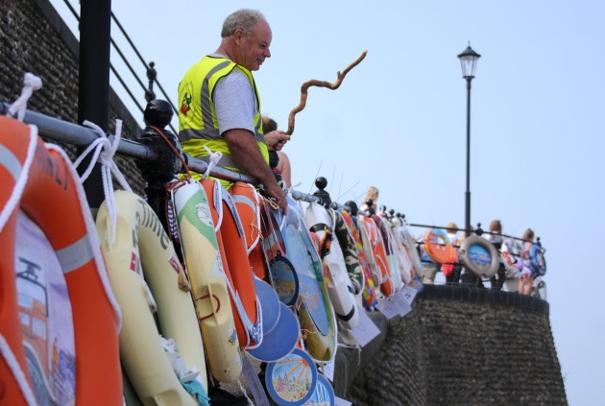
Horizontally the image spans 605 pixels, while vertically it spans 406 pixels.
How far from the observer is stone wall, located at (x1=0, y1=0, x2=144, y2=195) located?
7.50 m

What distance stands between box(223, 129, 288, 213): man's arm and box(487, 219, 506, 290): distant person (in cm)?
1788

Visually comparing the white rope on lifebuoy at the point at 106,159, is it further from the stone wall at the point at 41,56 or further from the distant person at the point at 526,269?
the distant person at the point at 526,269

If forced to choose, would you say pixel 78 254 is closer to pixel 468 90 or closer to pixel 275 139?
pixel 275 139

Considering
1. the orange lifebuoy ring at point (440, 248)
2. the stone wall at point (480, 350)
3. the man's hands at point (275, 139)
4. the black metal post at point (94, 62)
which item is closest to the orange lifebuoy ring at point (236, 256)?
the black metal post at point (94, 62)

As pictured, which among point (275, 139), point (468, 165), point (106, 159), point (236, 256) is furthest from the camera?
point (468, 165)

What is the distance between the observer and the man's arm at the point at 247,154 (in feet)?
15.1

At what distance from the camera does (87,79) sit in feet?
10.8

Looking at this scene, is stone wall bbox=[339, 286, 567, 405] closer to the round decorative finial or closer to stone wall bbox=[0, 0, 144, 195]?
stone wall bbox=[0, 0, 144, 195]

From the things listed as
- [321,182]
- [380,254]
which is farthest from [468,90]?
[321,182]

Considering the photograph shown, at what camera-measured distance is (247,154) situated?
15.1 feet

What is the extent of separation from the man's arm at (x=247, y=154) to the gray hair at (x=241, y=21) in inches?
19.2

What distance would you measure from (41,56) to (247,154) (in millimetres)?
3949

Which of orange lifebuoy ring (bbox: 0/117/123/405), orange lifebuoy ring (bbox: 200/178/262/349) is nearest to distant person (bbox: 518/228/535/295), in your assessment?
orange lifebuoy ring (bbox: 200/178/262/349)

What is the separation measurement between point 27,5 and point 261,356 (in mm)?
4428
